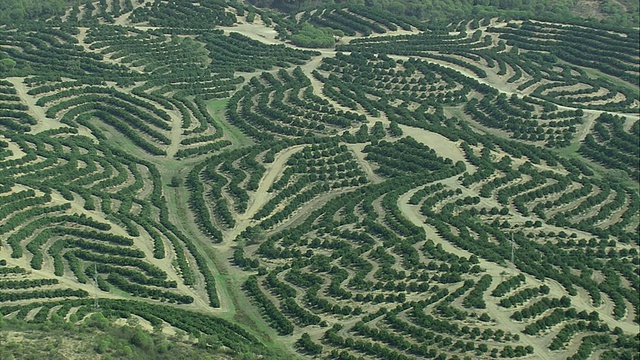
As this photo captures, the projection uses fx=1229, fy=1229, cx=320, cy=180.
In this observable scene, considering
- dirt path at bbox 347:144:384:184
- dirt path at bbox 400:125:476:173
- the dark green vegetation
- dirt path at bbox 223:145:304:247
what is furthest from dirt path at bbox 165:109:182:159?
dirt path at bbox 400:125:476:173

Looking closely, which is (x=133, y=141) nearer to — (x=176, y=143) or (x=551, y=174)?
(x=176, y=143)

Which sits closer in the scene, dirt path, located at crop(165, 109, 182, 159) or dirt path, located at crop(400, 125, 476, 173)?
dirt path, located at crop(400, 125, 476, 173)

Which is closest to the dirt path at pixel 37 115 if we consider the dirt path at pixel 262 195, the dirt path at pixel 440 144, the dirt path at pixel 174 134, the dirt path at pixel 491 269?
the dirt path at pixel 174 134

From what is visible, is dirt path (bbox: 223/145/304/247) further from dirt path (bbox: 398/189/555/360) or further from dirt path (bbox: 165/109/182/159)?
dirt path (bbox: 398/189/555/360)

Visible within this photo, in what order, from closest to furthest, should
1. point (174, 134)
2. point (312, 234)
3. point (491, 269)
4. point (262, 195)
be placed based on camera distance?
1. point (491, 269)
2. point (312, 234)
3. point (262, 195)
4. point (174, 134)

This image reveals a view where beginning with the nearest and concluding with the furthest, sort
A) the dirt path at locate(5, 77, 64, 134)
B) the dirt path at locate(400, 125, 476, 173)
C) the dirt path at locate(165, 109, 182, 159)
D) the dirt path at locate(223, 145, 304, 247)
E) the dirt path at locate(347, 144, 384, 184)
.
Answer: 1. the dirt path at locate(223, 145, 304, 247)
2. the dirt path at locate(347, 144, 384, 184)
3. the dirt path at locate(400, 125, 476, 173)
4. the dirt path at locate(5, 77, 64, 134)
5. the dirt path at locate(165, 109, 182, 159)

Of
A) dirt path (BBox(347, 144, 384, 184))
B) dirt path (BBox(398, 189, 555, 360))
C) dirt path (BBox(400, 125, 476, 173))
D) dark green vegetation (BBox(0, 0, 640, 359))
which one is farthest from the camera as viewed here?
dirt path (BBox(400, 125, 476, 173))

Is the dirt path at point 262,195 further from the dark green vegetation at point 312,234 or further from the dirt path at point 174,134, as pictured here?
the dirt path at point 174,134

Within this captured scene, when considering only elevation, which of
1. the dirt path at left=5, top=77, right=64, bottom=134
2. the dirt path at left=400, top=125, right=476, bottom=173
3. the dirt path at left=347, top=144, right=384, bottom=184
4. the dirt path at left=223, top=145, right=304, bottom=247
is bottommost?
the dirt path at left=5, top=77, right=64, bottom=134

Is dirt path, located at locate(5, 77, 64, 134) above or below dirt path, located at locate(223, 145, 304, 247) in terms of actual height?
below

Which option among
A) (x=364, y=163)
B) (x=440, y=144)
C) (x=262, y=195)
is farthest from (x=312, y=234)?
(x=440, y=144)

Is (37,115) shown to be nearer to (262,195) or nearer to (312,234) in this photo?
(262,195)

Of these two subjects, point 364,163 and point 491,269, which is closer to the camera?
point 491,269
